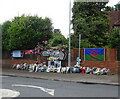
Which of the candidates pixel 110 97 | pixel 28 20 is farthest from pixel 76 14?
pixel 110 97

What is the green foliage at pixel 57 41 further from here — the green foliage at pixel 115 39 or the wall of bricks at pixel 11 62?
the green foliage at pixel 115 39

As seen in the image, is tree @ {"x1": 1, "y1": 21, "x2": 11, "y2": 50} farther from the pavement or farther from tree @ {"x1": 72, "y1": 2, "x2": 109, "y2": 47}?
the pavement

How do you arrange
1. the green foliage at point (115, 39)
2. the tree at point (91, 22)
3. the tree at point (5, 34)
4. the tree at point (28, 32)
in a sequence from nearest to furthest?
the green foliage at point (115, 39), the tree at point (28, 32), the tree at point (91, 22), the tree at point (5, 34)

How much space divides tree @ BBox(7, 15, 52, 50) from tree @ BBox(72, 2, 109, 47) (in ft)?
10.8

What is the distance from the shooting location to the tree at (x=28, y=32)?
23.4m

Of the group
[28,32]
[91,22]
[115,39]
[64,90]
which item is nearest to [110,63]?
[115,39]

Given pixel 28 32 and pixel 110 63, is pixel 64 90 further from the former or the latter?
pixel 28 32

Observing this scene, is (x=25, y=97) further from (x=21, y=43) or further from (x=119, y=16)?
(x=119, y=16)

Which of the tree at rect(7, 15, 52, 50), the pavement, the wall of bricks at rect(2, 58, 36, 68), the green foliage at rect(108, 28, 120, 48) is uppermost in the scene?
the tree at rect(7, 15, 52, 50)

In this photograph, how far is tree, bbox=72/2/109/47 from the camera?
24.2m

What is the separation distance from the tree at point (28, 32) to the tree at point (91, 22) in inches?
129

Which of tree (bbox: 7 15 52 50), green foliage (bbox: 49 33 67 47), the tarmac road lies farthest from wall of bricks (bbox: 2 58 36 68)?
Answer: the tarmac road

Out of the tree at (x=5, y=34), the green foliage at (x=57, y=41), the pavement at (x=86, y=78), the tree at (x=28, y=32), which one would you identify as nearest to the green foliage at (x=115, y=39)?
the pavement at (x=86, y=78)

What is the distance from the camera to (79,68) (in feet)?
62.7
